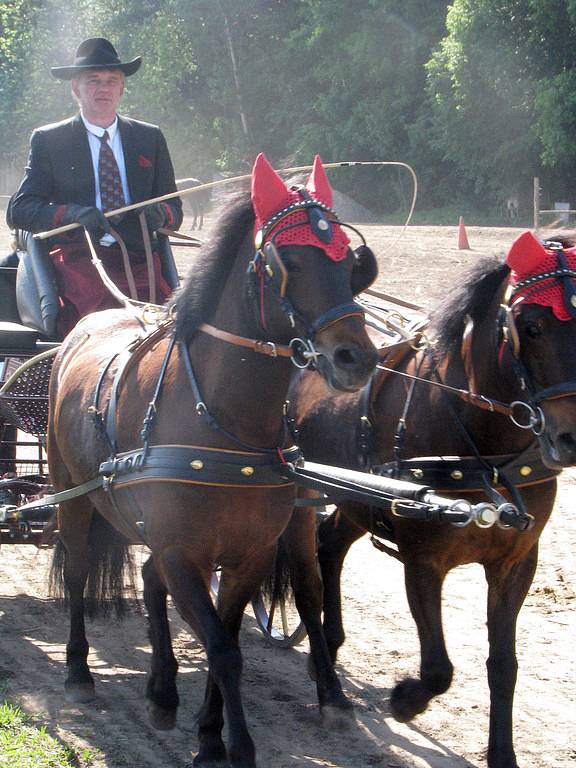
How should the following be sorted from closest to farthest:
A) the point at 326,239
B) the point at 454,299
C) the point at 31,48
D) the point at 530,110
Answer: the point at 326,239 < the point at 454,299 < the point at 530,110 < the point at 31,48

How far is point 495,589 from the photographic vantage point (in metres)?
3.99

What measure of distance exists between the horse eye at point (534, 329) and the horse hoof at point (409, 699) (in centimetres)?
132

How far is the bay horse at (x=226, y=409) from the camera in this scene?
329 cm

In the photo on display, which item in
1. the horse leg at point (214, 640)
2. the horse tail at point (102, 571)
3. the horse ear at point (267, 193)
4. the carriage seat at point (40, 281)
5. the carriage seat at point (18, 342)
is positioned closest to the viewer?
the horse ear at point (267, 193)

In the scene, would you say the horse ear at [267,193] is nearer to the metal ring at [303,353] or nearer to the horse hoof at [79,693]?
the metal ring at [303,353]

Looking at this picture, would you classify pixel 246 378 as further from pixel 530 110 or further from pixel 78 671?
pixel 530 110

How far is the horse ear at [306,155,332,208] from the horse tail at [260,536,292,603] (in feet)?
6.81

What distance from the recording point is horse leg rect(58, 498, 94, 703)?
460cm

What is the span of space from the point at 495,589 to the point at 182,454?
1272 mm

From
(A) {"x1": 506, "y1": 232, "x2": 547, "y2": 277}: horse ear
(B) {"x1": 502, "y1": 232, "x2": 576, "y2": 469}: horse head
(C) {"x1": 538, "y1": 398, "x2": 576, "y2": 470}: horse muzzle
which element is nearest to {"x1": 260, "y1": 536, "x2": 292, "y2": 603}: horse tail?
(B) {"x1": 502, "y1": 232, "x2": 576, "y2": 469}: horse head

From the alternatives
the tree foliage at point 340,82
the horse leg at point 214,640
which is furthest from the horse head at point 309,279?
the tree foliage at point 340,82

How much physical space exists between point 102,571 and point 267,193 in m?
2.37

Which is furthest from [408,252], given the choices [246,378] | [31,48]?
[31,48]

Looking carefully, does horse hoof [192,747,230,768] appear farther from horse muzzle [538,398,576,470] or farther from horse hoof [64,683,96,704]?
horse muzzle [538,398,576,470]
